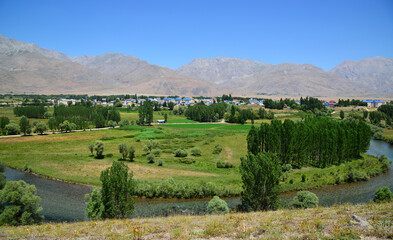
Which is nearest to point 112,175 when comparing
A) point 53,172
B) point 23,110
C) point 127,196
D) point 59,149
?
point 127,196

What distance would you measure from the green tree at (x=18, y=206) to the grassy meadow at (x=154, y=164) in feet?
44.8

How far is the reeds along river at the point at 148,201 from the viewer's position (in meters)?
29.1

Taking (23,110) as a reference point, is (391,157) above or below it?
below

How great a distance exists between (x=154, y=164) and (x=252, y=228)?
3708 centimetres

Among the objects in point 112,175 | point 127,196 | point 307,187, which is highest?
point 112,175

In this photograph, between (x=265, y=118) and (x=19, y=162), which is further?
(x=265, y=118)

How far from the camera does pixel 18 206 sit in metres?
24.7

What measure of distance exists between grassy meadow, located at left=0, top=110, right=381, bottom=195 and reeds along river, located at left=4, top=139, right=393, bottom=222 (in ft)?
6.49

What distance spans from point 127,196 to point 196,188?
43.7 ft

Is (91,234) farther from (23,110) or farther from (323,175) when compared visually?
(23,110)

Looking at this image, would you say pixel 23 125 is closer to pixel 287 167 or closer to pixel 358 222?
pixel 287 167

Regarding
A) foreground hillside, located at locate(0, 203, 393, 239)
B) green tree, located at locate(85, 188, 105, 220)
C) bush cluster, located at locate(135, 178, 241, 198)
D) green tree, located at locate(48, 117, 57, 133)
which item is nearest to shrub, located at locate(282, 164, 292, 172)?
bush cluster, located at locate(135, 178, 241, 198)

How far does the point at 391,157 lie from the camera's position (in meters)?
57.4

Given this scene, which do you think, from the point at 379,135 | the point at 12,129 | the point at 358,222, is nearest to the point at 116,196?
the point at 358,222
